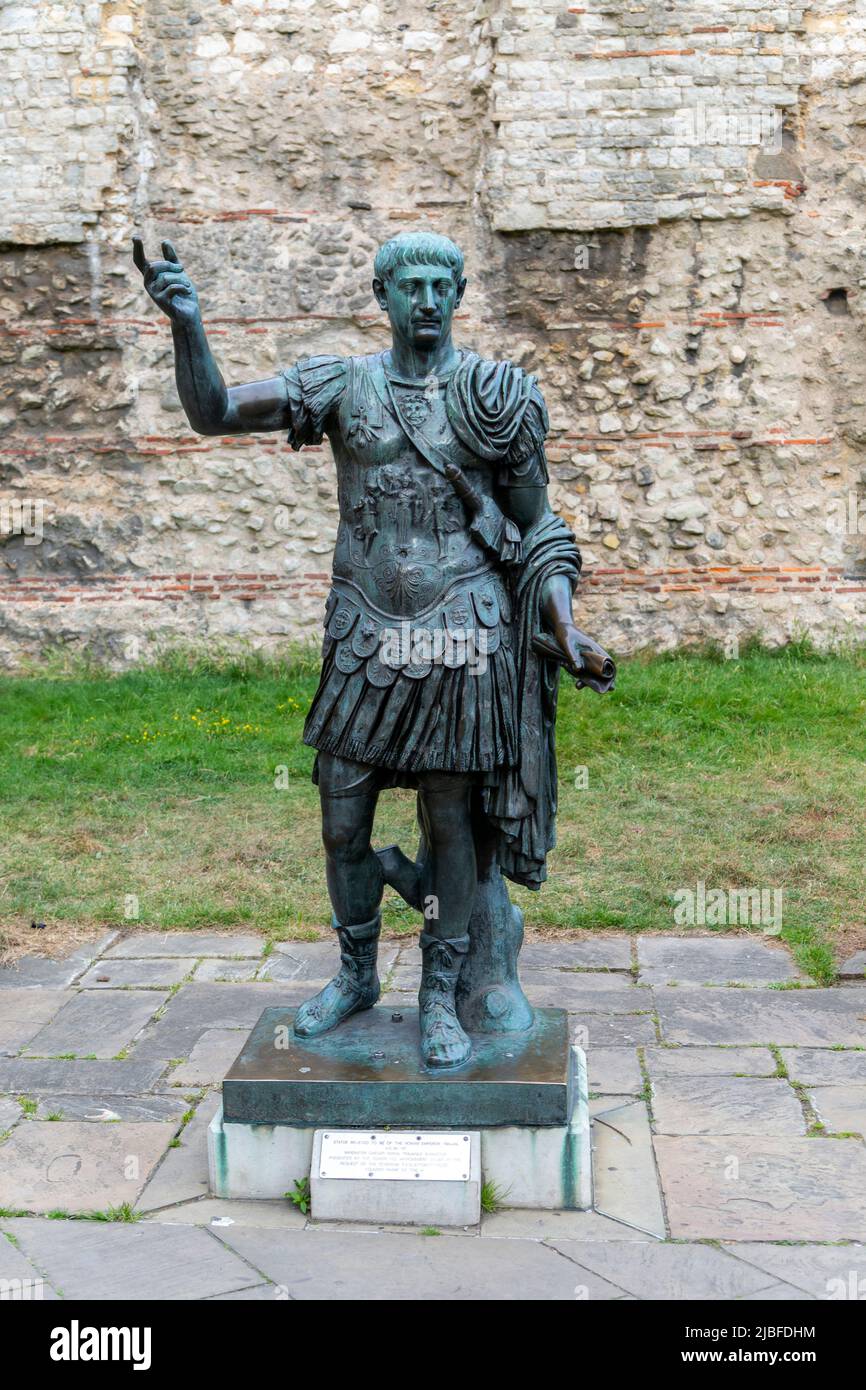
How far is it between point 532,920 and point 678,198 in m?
6.55

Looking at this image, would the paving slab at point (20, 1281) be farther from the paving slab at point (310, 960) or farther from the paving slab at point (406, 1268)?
the paving slab at point (310, 960)

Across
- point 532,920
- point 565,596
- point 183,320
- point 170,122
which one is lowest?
point 532,920

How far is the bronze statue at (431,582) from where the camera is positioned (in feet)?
12.1

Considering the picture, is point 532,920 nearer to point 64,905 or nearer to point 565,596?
point 64,905

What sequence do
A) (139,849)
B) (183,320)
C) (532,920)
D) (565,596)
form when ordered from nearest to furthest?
(183,320)
(565,596)
(532,920)
(139,849)

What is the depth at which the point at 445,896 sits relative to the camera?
3.92m

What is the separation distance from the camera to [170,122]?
10930 mm

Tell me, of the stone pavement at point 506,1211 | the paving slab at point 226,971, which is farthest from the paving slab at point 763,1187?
the paving slab at point 226,971

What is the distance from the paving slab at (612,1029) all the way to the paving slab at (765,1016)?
0.21ft

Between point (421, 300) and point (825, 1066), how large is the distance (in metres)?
2.66

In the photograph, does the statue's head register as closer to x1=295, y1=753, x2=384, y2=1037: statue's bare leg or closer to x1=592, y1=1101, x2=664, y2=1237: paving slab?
x1=295, y1=753, x2=384, y2=1037: statue's bare leg

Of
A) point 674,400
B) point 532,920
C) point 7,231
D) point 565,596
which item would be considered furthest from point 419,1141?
point 7,231

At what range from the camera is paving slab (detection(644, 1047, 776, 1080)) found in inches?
177

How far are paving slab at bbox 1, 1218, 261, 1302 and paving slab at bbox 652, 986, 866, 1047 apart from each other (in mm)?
1938
